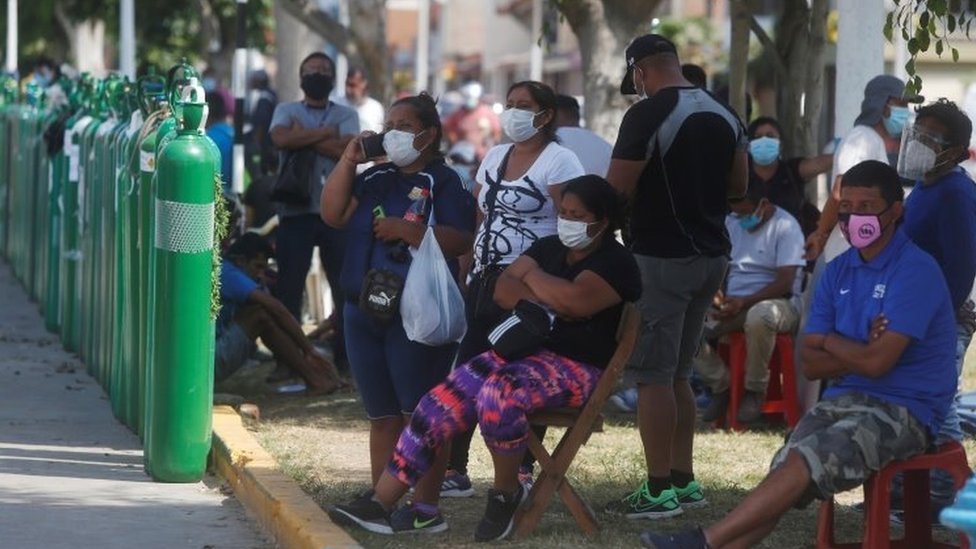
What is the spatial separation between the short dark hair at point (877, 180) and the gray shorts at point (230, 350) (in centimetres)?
541

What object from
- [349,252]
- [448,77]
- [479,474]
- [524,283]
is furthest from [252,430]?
[448,77]

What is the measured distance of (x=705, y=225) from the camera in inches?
308

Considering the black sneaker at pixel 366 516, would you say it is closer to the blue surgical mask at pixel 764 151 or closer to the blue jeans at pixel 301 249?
the blue surgical mask at pixel 764 151

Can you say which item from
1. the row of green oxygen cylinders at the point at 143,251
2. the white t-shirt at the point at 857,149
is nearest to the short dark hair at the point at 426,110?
the row of green oxygen cylinders at the point at 143,251

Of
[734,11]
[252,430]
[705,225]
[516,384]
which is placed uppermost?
[734,11]

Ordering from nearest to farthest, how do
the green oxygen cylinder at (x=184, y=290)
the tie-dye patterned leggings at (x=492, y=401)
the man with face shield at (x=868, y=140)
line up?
the tie-dye patterned leggings at (x=492, y=401) < the green oxygen cylinder at (x=184, y=290) < the man with face shield at (x=868, y=140)

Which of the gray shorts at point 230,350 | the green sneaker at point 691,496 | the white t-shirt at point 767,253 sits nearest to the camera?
the green sneaker at point 691,496

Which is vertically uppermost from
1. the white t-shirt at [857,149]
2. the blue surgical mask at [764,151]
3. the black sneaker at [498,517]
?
the white t-shirt at [857,149]

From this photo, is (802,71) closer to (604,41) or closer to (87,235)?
(604,41)

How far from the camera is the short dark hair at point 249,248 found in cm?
1206

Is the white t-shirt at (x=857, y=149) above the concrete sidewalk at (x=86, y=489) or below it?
above

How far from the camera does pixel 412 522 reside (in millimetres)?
7434

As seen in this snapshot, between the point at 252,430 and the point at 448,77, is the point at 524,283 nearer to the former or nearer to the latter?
the point at 252,430

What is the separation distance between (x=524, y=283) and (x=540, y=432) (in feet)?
2.78
